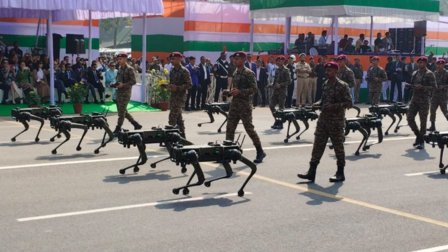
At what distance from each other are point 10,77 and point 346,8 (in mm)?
13793

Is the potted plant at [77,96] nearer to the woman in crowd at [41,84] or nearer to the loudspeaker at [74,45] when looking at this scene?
the woman in crowd at [41,84]

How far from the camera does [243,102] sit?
13.9 metres

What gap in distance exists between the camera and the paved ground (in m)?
8.34

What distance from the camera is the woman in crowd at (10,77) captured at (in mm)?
25109

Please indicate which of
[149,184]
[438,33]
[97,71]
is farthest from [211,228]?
[438,33]

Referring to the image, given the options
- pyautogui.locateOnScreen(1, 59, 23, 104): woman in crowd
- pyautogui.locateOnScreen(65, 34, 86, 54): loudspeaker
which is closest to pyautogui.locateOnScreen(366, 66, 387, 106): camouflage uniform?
pyautogui.locateOnScreen(1, 59, 23, 104): woman in crowd

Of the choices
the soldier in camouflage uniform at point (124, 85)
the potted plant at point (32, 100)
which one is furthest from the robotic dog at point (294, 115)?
the potted plant at point (32, 100)

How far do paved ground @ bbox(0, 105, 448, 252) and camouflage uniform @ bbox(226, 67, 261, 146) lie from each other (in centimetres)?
83

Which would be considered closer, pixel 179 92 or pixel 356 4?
pixel 179 92

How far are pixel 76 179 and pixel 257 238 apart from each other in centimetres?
461

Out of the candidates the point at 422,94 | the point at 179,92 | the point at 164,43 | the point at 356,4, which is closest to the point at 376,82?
the point at 422,94

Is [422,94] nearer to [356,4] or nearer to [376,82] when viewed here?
[376,82]

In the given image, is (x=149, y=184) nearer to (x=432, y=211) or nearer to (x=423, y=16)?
(x=432, y=211)

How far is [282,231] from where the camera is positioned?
8828mm
